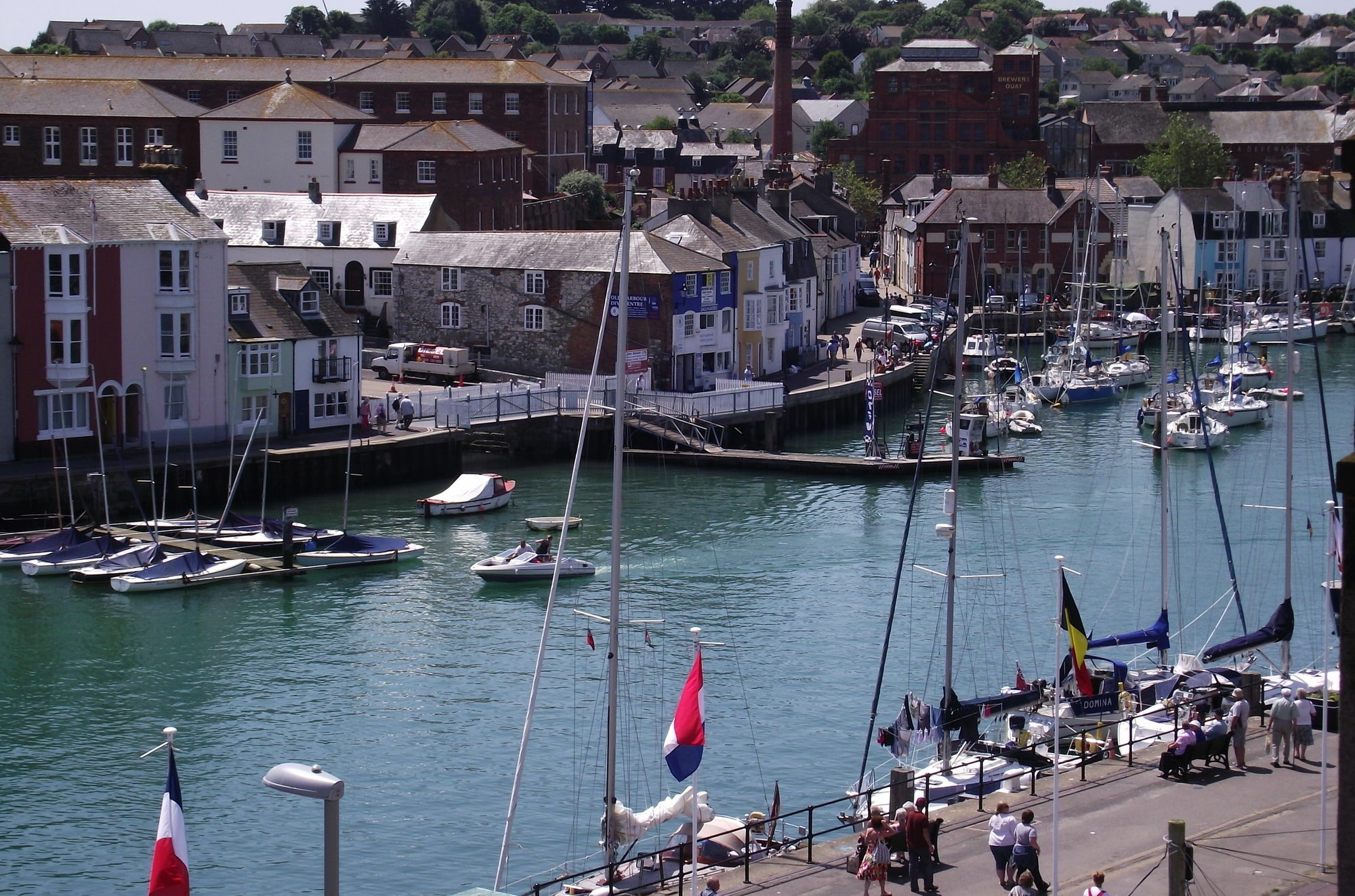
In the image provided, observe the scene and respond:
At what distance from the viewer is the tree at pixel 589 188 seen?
10694cm

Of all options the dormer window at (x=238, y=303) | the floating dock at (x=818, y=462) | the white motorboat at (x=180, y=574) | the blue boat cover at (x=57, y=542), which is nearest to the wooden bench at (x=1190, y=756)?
the white motorboat at (x=180, y=574)

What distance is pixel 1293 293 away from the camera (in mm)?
40344

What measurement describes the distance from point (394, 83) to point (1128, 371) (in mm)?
46235

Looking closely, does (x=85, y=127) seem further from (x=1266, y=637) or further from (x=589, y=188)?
(x=1266, y=637)

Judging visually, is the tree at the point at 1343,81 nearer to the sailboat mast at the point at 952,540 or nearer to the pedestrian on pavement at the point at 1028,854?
the sailboat mast at the point at 952,540

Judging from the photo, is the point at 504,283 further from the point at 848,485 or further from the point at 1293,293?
the point at 1293,293

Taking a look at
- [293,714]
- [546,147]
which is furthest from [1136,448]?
[546,147]

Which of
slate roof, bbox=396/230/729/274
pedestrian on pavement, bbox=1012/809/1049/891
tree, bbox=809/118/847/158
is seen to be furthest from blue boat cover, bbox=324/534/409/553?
tree, bbox=809/118/847/158

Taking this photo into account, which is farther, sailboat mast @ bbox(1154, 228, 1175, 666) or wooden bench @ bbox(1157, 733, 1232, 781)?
sailboat mast @ bbox(1154, 228, 1175, 666)

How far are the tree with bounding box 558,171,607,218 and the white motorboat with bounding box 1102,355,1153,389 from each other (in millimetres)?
35108

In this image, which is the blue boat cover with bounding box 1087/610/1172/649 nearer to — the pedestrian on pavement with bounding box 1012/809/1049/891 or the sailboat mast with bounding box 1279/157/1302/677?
the sailboat mast with bounding box 1279/157/1302/677

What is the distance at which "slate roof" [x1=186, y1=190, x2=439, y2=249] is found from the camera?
245 feet

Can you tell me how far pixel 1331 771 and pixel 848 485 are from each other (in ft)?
111

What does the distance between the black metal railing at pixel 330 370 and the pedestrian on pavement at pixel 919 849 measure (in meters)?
39.5
